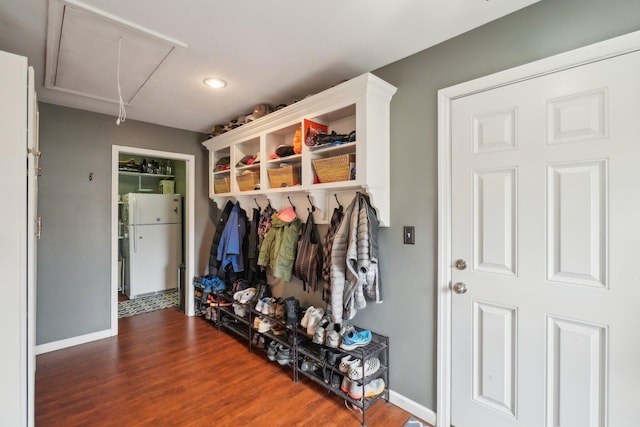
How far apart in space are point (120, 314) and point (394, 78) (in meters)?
4.07

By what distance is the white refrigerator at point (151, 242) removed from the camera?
4.37m

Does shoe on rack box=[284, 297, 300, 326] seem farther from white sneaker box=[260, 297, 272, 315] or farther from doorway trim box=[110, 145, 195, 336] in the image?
doorway trim box=[110, 145, 195, 336]

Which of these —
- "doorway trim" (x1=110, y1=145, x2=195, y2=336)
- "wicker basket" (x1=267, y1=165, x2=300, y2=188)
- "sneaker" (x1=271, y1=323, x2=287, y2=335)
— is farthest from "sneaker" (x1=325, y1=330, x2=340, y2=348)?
"doorway trim" (x1=110, y1=145, x2=195, y2=336)

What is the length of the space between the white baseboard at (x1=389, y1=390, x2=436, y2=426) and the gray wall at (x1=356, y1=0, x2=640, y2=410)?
1.3 inches

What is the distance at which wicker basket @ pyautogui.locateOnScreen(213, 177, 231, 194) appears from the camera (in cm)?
314

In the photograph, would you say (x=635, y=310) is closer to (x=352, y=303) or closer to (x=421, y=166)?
(x=421, y=166)

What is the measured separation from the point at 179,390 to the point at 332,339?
1183mm

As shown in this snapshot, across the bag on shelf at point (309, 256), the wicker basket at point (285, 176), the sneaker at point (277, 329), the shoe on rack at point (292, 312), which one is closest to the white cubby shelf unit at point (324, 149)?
the wicker basket at point (285, 176)

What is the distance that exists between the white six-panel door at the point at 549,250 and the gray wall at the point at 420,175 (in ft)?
0.45

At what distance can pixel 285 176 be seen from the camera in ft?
7.80

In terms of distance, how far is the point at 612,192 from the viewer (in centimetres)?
123

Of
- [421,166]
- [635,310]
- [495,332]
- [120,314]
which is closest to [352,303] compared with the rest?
[495,332]

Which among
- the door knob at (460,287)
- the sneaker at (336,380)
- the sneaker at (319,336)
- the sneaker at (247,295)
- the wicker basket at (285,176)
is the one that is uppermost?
the wicker basket at (285,176)

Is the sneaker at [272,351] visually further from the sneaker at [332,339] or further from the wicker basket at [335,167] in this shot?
the wicker basket at [335,167]
